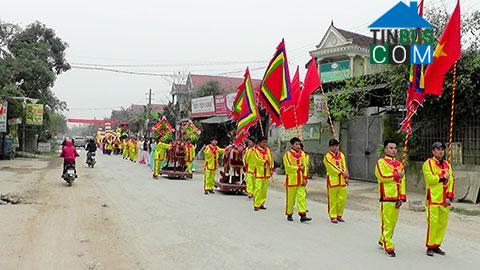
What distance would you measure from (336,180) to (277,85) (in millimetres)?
3579

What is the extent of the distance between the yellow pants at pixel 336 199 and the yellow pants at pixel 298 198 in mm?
489

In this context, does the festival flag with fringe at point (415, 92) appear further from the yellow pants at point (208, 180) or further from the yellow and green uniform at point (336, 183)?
the yellow pants at point (208, 180)

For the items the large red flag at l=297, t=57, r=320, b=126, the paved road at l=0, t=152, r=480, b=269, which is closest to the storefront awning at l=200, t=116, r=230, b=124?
the large red flag at l=297, t=57, r=320, b=126

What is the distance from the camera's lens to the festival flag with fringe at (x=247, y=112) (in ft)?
41.4

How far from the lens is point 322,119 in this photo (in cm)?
1980

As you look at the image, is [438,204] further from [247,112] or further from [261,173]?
[247,112]

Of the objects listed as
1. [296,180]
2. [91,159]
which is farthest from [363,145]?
[91,159]

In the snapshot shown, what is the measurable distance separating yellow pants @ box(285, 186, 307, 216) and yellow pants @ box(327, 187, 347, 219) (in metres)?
0.49

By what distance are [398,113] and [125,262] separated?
1287 cm

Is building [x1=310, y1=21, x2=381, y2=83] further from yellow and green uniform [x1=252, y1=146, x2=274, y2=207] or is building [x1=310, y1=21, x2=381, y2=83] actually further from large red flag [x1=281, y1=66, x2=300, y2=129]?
yellow and green uniform [x1=252, y1=146, x2=274, y2=207]

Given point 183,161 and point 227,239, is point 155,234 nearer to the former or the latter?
point 227,239

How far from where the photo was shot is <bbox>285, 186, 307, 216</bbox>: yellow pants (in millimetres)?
8688

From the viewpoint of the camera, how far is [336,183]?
8.62 metres

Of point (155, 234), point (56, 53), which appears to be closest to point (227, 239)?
point (155, 234)
